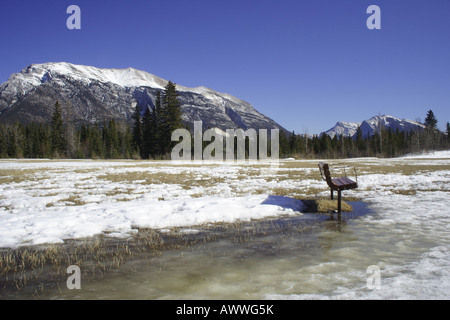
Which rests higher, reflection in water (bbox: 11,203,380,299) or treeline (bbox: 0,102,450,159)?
treeline (bbox: 0,102,450,159)

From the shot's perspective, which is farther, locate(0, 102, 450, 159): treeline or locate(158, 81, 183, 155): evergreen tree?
locate(0, 102, 450, 159): treeline

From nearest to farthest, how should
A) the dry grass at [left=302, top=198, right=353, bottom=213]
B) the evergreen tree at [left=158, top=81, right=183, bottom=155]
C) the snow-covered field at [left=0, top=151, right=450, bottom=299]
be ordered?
the snow-covered field at [left=0, top=151, right=450, bottom=299], the dry grass at [left=302, top=198, right=353, bottom=213], the evergreen tree at [left=158, top=81, right=183, bottom=155]

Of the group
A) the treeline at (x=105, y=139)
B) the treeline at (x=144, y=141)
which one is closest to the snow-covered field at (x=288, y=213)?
the treeline at (x=144, y=141)

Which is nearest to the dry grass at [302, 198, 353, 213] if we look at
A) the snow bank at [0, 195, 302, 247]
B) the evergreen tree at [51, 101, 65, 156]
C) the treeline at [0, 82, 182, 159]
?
the snow bank at [0, 195, 302, 247]

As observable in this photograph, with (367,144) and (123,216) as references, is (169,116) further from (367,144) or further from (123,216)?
(367,144)

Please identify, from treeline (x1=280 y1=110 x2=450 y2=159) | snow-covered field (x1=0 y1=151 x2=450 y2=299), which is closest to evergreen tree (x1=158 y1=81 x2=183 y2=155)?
snow-covered field (x1=0 y1=151 x2=450 y2=299)

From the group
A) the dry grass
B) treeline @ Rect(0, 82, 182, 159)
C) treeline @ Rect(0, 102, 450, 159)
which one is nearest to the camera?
the dry grass

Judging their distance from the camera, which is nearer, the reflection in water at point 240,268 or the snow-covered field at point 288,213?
the reflection in water at point 240,268

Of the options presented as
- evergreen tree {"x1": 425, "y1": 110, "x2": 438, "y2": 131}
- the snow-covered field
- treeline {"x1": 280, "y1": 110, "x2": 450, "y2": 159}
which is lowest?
the snow-covered field

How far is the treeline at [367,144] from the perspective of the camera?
349ft

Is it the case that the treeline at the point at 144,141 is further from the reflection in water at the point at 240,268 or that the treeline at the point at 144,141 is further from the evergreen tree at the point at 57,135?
the reflection in water at the point at 240,268

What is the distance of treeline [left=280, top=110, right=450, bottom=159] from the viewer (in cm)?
10638

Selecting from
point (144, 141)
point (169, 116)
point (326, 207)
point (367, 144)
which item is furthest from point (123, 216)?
point (367, 144)

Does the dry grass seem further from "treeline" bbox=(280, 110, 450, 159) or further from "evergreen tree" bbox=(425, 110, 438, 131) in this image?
"evergreen tree" bbox=(425, 110, 438, 131)
